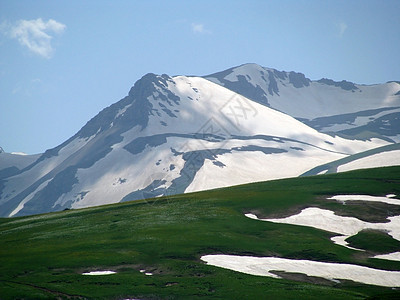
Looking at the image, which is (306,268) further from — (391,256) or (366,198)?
(366,198)

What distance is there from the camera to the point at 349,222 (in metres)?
90.6

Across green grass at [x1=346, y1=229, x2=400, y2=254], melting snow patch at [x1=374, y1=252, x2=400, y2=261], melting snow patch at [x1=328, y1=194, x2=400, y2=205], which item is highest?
melting snow patch at [x1=328, y1=194, x2=400, y2=205]

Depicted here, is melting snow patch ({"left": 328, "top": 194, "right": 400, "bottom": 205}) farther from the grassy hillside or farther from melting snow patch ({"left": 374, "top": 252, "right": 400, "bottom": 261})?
melting snow patch ({"left": 374, "top": 252, "right": 400, "bottom": 261})

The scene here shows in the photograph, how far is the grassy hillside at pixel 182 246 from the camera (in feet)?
180

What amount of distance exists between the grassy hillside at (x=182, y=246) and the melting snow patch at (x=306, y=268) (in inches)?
87.6

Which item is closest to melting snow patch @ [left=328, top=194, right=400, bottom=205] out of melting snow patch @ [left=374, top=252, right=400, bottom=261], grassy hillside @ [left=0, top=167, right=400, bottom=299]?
grassy hillside @ [left=0, top=167, right=400, bottom=299]

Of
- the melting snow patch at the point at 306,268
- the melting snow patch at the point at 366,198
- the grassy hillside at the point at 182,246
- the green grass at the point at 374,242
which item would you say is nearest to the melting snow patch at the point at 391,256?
the green grass at the point at 374,242

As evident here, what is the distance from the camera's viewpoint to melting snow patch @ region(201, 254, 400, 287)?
2454 inches

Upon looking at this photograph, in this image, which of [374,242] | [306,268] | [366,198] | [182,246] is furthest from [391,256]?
[366,198]

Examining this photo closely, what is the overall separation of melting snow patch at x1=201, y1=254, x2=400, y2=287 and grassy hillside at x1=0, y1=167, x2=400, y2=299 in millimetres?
2226

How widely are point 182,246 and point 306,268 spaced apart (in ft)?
55.2

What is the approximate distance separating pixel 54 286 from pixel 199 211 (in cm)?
4723

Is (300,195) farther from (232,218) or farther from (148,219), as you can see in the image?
(148,219)

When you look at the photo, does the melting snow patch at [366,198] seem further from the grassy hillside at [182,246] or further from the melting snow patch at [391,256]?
the melting snow patch at [391,256]
